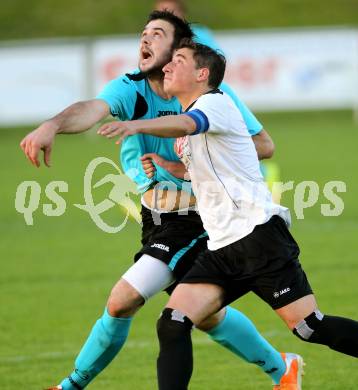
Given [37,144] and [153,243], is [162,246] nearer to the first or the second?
[153,243]

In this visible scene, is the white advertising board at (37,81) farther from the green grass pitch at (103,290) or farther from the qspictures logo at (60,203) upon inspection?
the qspictures logo at (60,203)

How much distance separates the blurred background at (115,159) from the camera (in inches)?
256

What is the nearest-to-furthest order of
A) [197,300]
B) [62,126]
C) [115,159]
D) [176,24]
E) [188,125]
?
[188,125]
[62,126]
[197,300]
[176,24]
[115,159]

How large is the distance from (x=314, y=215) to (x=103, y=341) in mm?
6877

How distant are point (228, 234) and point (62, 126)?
0.98 metres

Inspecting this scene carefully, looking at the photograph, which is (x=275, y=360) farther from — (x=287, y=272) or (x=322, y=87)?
(x=322, y=87)

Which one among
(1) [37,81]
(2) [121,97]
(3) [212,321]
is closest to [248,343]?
(3) [212,321]

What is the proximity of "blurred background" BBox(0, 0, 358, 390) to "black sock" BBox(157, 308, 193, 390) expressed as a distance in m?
1.10

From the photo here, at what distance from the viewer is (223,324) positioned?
5543 mm

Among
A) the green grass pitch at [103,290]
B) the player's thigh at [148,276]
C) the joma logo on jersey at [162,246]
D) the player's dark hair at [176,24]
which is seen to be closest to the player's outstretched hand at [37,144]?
the player's thigh at [148,276]

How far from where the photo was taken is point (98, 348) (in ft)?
17.8

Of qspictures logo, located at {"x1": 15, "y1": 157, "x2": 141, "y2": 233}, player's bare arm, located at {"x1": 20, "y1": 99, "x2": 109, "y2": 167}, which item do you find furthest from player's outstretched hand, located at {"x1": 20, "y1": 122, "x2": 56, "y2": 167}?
qspictures logo, located at {"x1": 15, "y1": 157, "x2": 141, "y2": 233}

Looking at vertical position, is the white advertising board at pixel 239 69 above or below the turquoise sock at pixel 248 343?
above

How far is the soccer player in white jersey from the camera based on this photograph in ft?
15.8
